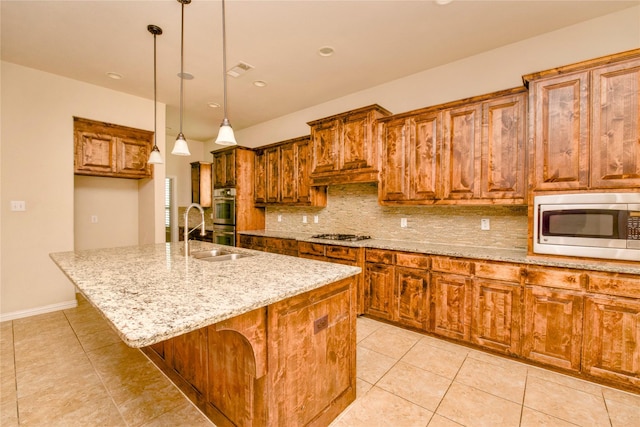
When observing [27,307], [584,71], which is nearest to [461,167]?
[584,71]

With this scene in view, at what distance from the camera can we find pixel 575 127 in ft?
7.01

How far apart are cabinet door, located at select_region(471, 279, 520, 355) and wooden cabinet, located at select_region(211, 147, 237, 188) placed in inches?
155

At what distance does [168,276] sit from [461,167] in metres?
2.66

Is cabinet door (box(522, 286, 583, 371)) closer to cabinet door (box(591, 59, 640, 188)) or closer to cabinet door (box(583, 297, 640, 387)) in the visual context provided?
cabinet door (box(583, 297, 640, 387))

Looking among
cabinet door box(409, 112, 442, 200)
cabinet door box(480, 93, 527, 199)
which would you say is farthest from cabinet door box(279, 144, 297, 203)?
cabinet door box(480, 93, 527, 199)

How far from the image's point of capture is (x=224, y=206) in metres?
5.11

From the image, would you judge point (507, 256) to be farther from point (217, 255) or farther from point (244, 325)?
point (217, 255)

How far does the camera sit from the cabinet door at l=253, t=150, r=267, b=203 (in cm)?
492

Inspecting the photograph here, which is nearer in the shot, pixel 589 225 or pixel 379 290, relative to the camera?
pixel 589 225

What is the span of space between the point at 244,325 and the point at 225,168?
4.30 metres

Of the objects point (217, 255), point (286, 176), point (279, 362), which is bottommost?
point (279, 362)

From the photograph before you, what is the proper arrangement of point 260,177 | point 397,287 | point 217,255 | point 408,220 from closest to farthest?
point 217,255 < point 397,287 < point 408,220 < point 260,177

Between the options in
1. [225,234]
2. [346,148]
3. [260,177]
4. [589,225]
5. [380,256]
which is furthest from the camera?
[225,234]

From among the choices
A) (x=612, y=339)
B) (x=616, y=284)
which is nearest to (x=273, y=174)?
(x=616, y=284)
